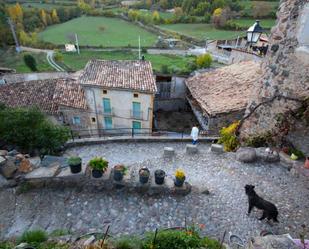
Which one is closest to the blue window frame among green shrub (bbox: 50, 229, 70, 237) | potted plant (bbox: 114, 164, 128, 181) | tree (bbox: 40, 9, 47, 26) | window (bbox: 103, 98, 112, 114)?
window (bbox: 103, 98, 112, 114)

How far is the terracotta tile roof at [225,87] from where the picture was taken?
515 inches

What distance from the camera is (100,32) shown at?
2452 inches

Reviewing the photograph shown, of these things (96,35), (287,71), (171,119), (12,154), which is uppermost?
(287,71)

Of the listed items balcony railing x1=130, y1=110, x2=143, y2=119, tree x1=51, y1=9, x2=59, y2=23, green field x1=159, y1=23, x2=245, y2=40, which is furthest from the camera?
tree x1=51, y1=9, x2=59, y2=23

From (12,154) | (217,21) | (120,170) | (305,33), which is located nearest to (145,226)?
(120,170)

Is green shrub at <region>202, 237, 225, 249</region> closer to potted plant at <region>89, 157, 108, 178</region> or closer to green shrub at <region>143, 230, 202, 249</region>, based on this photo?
green shrub at <region>143, 230, 202, 249</region>

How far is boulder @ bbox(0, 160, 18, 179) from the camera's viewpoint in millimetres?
6094

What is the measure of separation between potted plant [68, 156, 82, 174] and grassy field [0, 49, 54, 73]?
32.2 metres

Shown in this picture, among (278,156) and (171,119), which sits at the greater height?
(278,156)

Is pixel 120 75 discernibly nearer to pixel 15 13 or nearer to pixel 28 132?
pixel 28 132

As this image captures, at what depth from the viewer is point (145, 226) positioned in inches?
217

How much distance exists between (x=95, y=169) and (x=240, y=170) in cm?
449

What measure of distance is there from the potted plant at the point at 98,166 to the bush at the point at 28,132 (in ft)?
11.1

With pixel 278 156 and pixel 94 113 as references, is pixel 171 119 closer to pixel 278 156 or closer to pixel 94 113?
pixel 94 113
